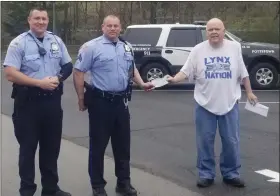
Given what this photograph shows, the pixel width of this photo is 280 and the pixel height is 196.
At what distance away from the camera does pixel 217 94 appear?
5098 millimetres

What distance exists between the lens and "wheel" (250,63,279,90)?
46.1 ft

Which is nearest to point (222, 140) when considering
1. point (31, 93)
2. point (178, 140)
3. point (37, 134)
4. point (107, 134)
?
point (107, 134)

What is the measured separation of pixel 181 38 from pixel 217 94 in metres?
9.33

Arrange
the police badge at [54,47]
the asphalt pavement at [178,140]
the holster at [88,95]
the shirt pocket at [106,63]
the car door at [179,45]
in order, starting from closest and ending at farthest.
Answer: the police badge at [54,47]
the shirt pocket at [106,63]
the holster at [88,95]
the asphalt pavement at [178,140]
the car door at [179,45]

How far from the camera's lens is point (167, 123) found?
9.04 meters

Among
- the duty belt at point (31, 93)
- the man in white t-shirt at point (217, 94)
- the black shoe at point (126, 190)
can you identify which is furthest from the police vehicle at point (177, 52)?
the duty belt at point (31, 93)

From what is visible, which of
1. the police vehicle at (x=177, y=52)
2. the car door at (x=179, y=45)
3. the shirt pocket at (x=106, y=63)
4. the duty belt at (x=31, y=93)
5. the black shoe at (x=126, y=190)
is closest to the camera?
the duty belt at (x=31, y=93)

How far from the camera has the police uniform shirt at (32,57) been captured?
14.5 feet

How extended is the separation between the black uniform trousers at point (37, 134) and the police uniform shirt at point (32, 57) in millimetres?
254

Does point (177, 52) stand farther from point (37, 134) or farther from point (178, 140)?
point (37, 134)

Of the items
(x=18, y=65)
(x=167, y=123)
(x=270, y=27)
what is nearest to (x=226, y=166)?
(x=18, y=65)

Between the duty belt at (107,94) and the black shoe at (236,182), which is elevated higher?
the duty belt at (107,94)

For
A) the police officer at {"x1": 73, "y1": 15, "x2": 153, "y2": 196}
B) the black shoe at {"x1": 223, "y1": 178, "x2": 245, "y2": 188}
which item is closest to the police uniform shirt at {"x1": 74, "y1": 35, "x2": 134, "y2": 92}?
the police officer at {"x1": 73, "y1": 15, "x2": 153, "y2": 196}

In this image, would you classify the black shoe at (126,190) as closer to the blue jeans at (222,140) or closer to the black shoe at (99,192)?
the black shoe at (99,192)
